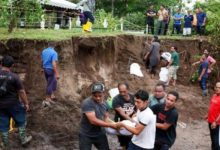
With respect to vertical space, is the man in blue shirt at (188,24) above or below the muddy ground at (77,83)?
above

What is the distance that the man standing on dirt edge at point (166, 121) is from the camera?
23.4 ft

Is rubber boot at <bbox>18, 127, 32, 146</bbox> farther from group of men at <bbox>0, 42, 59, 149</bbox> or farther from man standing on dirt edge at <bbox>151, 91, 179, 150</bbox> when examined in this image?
man standing on dirt edge at <bbox>151, 91, 179, 150</bbox>

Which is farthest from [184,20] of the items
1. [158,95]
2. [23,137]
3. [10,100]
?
[10,100]

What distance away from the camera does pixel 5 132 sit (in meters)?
8.30

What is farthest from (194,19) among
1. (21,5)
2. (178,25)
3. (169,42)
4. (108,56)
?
(21,5)

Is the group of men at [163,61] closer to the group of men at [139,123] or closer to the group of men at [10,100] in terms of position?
the group of men at [10,100]

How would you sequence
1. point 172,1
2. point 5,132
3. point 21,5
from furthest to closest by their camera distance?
point 172,1 < point 21,5 < point 5,132

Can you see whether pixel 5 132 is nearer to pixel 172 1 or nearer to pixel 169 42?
pixel 169 42

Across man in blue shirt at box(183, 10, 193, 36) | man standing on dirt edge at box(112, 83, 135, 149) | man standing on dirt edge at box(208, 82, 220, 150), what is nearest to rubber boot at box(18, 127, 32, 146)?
man standing on dirt edge at box(112, 83, 135, 149)

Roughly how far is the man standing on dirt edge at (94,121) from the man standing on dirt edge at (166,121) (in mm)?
890

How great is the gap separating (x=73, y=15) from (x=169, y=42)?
905 cm

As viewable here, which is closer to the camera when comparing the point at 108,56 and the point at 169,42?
the point at 108,56

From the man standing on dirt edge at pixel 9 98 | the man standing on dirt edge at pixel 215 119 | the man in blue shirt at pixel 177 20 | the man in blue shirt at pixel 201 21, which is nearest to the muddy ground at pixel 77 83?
the man standing on dirt edge at pixel 9 98

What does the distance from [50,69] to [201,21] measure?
477 inches
